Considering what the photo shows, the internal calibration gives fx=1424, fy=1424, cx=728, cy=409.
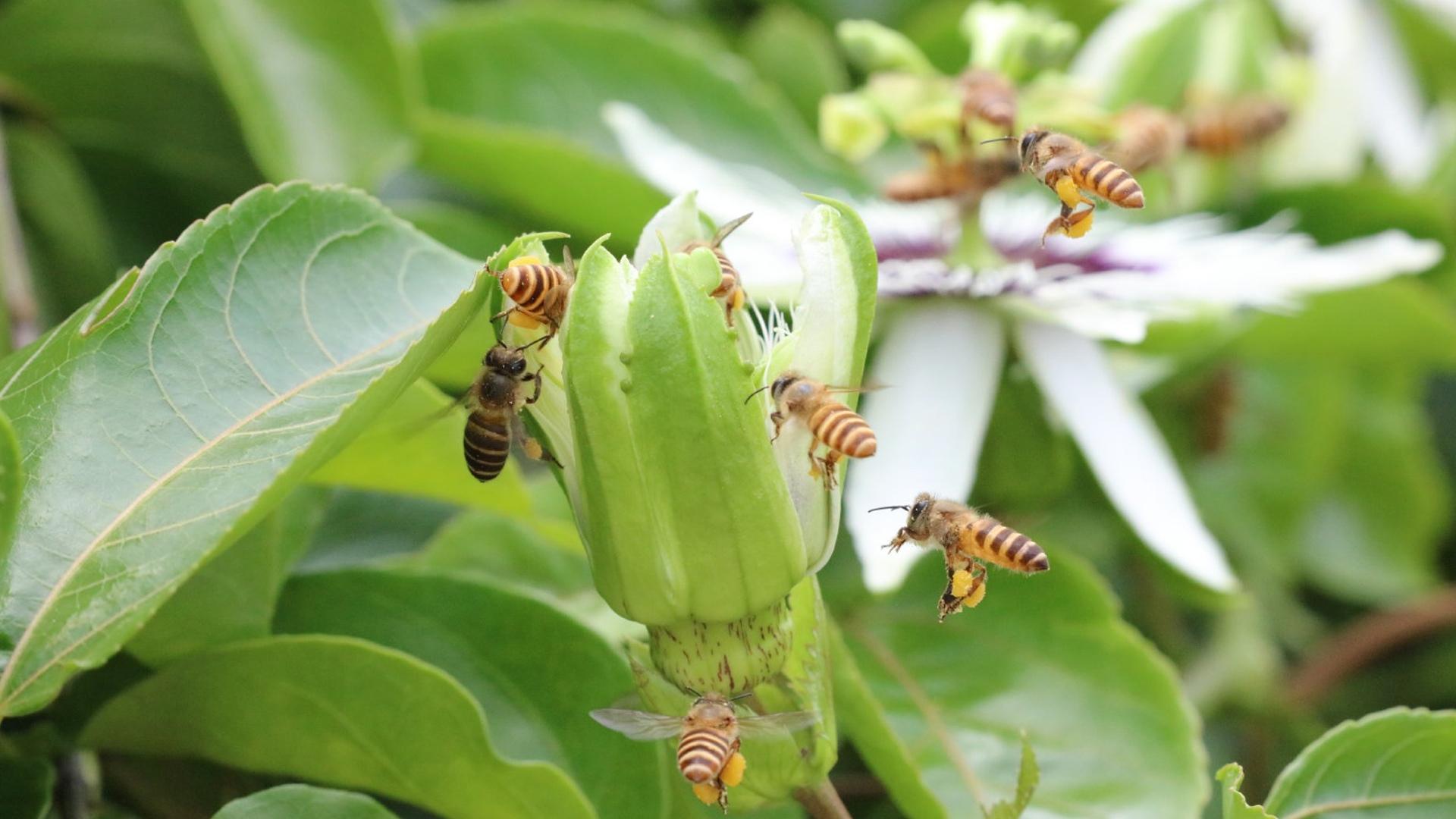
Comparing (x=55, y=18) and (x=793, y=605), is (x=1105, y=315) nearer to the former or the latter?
(x=793, y=605)

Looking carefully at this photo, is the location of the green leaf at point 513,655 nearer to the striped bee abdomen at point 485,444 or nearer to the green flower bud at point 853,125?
the striped bee abdomen at point 485,444

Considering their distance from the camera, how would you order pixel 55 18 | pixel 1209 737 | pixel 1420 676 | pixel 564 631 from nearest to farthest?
pixel 564 631 < pixel 55 18 < pixel 1209 737 < pixel 1420 676

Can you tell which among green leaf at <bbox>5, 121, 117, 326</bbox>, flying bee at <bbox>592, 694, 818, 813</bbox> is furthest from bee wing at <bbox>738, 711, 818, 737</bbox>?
green leaf at <bbox>5, 121, 117, 326</bbox>

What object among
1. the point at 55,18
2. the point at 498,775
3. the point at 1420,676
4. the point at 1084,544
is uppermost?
the point at 55,18

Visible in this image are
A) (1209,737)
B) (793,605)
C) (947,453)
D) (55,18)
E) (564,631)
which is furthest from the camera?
(1209,737)

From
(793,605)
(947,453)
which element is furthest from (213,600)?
(947,453)

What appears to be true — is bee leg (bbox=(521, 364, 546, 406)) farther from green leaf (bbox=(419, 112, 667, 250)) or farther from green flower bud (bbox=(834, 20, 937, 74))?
green flower bud (bbox=(834, 20, 937, 74))
